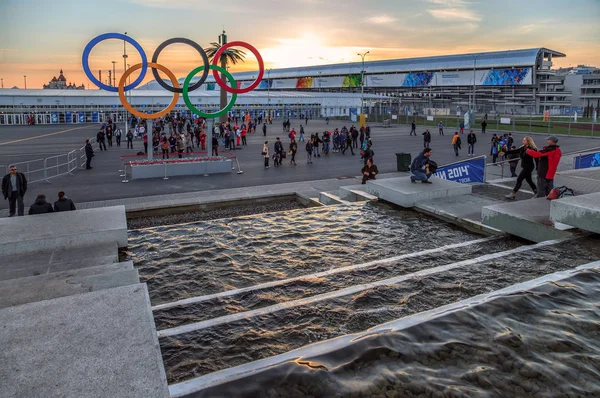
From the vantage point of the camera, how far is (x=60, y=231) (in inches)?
341

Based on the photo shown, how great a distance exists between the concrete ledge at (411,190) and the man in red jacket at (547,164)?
1881 mm

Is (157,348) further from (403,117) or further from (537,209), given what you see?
(403,117)

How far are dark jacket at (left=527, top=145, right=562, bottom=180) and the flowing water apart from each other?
279 cm

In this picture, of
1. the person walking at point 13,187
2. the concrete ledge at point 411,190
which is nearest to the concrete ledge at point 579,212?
the concrete ledge at point 411,190

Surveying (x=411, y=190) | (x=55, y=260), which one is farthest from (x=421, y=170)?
(x=55, y=260)

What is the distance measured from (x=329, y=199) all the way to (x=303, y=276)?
6192 millimetres

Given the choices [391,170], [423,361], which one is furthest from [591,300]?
[391,170]

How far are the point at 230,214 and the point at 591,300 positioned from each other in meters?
9.11

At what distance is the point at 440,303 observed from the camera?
21.0 ft

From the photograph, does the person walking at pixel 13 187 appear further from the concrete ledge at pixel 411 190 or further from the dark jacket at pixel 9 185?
the concrete ledge at pixel 411 190

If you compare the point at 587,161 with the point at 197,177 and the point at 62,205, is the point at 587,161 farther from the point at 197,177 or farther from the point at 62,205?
the point at 62,205

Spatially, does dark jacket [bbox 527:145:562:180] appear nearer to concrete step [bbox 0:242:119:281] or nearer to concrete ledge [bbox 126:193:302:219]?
concrete ledge [bbox 126:193:302:219]

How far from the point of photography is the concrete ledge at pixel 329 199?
43.2 feet

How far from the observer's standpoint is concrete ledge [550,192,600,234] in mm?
8305
